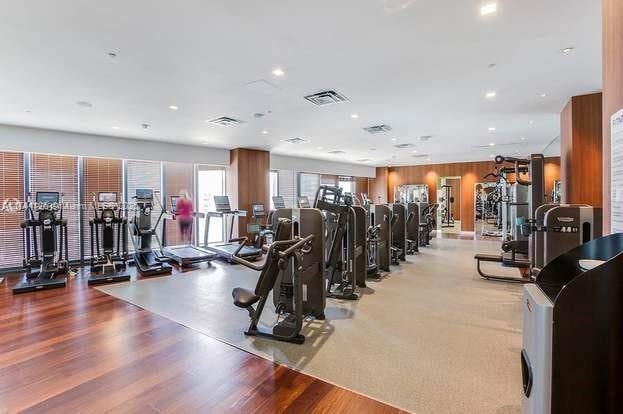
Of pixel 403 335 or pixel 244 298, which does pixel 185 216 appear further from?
pixel 403 335

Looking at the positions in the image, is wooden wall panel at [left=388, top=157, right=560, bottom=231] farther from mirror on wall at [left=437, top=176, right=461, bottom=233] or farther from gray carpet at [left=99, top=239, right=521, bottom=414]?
gray carpet at [left=99, top=239, right=521, bottom=414]

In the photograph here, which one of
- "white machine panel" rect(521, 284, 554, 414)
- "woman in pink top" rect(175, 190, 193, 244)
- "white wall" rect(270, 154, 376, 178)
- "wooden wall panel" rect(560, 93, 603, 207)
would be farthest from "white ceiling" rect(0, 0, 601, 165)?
"white wall" rect(270, 154, 376, 178)

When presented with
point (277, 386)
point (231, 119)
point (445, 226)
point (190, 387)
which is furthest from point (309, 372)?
point (445, 226)

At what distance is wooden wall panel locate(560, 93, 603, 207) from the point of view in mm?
4965

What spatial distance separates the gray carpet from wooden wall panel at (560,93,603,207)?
6.32ft

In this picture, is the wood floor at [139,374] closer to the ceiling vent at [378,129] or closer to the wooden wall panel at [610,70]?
the wooden wall panel at [610,70]

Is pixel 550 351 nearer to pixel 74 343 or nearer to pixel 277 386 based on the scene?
pixel 277 386

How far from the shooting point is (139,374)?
2.62 metres

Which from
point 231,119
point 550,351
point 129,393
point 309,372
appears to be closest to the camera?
point 550,351

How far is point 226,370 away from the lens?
2658 mm

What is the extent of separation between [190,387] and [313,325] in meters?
1.47

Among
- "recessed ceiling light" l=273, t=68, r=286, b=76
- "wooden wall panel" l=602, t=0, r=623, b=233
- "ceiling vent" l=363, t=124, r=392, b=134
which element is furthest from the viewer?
"ceiling vent" l=363, t=124, r=392, b=134

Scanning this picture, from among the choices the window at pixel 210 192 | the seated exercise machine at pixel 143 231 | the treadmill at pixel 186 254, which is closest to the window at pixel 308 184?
the window at pixel 210 192

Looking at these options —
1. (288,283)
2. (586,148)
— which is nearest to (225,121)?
(288,283)
